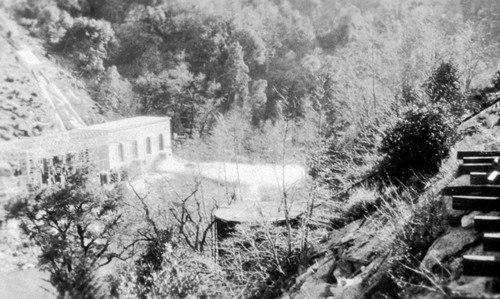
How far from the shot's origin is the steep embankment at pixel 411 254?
336 centimetres

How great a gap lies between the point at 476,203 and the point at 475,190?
159 millimetres

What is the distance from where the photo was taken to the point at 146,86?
32.9 meters

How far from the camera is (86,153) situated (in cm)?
1867

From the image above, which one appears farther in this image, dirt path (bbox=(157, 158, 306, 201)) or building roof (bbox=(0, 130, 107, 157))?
building roof (bbox=(0, 130, 107, 157))

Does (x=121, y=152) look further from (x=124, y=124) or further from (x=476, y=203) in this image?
(x=476, y=203)

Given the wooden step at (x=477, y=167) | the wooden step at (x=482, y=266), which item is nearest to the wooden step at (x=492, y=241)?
the wooden step at (x=482, y=266)

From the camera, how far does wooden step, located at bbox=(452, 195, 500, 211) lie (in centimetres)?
371

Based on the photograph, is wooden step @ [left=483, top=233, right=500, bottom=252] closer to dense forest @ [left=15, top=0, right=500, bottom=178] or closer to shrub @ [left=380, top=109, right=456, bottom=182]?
shrub @ [left=380, top=109, right=456, bottom=182]

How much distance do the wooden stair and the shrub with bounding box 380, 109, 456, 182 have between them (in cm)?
131

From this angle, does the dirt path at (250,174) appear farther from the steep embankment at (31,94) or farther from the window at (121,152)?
the steep embankment at (31,94)

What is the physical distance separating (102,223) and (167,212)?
205 cm

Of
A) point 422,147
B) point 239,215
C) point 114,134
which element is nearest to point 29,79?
point 114,134

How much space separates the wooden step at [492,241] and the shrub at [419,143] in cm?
306

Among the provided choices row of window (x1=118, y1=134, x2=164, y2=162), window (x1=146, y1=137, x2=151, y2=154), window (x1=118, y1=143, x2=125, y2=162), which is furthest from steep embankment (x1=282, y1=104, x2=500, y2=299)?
window (x1=146, y1=137, x2=151, y2=154)
